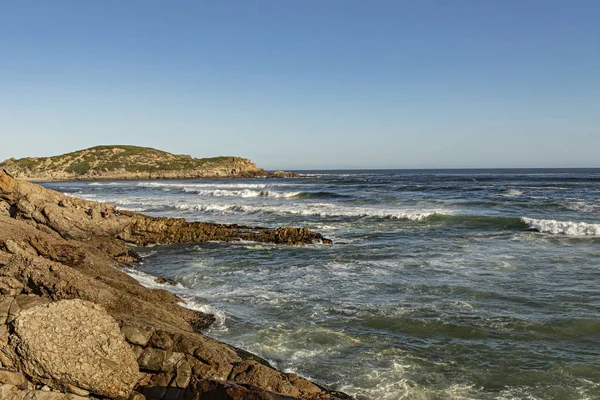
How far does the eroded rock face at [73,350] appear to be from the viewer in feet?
21.9

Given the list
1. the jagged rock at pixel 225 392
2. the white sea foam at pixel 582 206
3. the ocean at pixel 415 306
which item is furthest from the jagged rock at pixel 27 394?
the white sea foam at pixel 582 206

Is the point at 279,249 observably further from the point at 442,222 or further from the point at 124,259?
the point at 442,222

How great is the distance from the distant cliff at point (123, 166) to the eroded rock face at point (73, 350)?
127963mm

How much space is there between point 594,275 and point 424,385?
1105cm

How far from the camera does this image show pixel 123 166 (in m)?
138

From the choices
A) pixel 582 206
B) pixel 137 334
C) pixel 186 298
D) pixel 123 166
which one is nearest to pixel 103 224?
pixel 186 298

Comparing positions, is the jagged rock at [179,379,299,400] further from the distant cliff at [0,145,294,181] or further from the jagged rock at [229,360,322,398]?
the distant cliff at [0,145,294,181]

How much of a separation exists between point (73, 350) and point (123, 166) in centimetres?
14135

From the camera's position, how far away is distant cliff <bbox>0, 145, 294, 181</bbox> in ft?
429

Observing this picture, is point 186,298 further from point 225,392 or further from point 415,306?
point 225,392

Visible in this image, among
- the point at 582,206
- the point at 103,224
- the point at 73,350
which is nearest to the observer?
the point at 73,350

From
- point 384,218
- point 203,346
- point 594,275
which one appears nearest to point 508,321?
point 594,275

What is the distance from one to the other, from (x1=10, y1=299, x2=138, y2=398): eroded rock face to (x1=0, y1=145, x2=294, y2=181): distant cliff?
128 metres

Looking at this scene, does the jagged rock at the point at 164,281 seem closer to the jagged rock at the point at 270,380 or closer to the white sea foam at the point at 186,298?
the white sea foam at the point at 186,298
